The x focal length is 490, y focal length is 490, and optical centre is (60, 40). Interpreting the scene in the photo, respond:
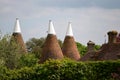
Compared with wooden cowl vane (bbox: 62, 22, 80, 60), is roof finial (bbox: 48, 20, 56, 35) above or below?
above

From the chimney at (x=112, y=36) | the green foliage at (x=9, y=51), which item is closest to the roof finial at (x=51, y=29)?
the green foliage at (x=9, y=51)

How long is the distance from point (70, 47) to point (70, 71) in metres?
23.0

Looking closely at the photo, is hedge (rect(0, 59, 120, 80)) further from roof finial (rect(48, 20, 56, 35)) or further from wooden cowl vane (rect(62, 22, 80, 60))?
wooden cowl vane (rect(62, 22, 80, 60))

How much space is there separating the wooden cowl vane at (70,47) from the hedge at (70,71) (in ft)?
69.4

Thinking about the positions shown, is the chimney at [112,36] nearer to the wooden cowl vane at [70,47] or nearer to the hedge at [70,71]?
the hedge at [70,71]

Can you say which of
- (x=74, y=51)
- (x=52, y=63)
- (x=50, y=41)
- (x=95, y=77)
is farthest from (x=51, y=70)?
(x=74, y=51)

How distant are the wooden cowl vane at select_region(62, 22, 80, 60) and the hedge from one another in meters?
21.2

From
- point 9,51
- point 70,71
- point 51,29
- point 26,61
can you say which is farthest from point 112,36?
point 26,61

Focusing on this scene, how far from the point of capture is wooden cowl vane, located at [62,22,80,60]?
5650cm

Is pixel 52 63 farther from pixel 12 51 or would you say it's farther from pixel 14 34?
pixel 14 34

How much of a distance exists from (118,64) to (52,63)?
186 inches

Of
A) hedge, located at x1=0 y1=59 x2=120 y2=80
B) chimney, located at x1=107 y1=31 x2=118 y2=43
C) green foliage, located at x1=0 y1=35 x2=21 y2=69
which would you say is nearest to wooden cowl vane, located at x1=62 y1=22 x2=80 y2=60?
green foliage, located at x1=0 y1=35 x2=21 y2=69

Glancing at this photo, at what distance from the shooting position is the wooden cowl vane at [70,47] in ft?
185

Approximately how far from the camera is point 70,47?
5722 centimetres
